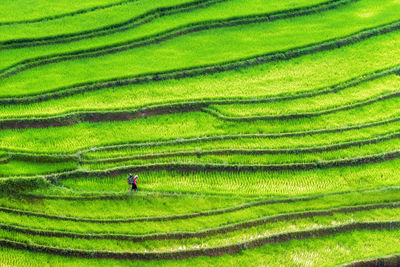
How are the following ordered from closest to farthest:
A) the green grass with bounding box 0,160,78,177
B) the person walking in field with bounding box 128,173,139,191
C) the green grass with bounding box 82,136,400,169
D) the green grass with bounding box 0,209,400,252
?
the green grass with bounding box 0,209,400,252 < the person walking in field with bounding box 128,173,139,191 < the green grass with bounding box 0,160,78,177 < the green grass with bounding box 82,136,400,169

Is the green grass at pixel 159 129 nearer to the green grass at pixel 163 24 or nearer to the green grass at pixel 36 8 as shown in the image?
the green grass at pixel 163 24

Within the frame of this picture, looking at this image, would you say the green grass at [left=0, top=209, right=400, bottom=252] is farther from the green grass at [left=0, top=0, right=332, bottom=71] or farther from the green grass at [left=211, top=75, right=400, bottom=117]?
the green grass at [left=0, top=0, right=332, bottom=71]

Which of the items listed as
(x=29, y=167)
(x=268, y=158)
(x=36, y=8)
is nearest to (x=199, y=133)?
(x=268, y=158)

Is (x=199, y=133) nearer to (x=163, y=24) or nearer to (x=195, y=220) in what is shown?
(x=195, y=220)

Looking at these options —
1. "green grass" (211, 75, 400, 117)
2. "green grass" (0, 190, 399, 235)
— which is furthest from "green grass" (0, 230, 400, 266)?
"green grass" (211, 75, 400, 117)

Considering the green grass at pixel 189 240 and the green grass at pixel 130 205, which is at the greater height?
the green grass at pixel 130 205

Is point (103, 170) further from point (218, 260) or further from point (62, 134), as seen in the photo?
point (218, 260)

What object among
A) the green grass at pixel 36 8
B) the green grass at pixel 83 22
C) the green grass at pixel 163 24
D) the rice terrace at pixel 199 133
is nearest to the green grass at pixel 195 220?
the rice terrace at pixel 199 133

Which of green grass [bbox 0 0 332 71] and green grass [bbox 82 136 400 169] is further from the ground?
green grass [bbox 0 0 332 71]
